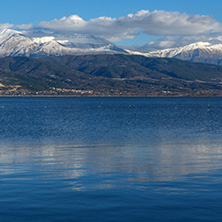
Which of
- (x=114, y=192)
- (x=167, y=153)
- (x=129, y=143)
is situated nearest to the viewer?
(x=114, y=192)

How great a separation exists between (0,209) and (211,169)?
71.3 feet

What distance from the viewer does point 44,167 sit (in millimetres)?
40219

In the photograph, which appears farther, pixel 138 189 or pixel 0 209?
pixel 138 189

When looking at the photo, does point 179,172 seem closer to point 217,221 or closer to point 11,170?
point 217,221

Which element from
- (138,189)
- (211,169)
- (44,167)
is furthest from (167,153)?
(138,189)

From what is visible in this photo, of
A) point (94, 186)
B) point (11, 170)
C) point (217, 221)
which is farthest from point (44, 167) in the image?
point (217, 221)

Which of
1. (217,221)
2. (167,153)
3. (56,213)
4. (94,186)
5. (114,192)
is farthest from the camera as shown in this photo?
(167,153)

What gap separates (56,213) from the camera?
80.5ft

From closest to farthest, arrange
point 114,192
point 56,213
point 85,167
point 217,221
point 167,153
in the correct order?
1. point 217,221
2. point 56,213
3. point 114,192
4. point 85,167
5. point 167,153

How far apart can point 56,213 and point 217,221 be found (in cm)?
1018

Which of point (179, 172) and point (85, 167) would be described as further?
point (85, 167)

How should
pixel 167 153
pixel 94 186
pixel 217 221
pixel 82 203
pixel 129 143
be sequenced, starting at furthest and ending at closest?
pixel 129 143, pixel 167 153, pixel 94 186, pixel 82 203, pixel 217 221

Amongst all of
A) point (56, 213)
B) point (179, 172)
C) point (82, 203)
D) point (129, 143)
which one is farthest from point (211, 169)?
point (129, 143)

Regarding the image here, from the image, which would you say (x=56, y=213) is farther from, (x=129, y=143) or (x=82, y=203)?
(x=129, y=143)
